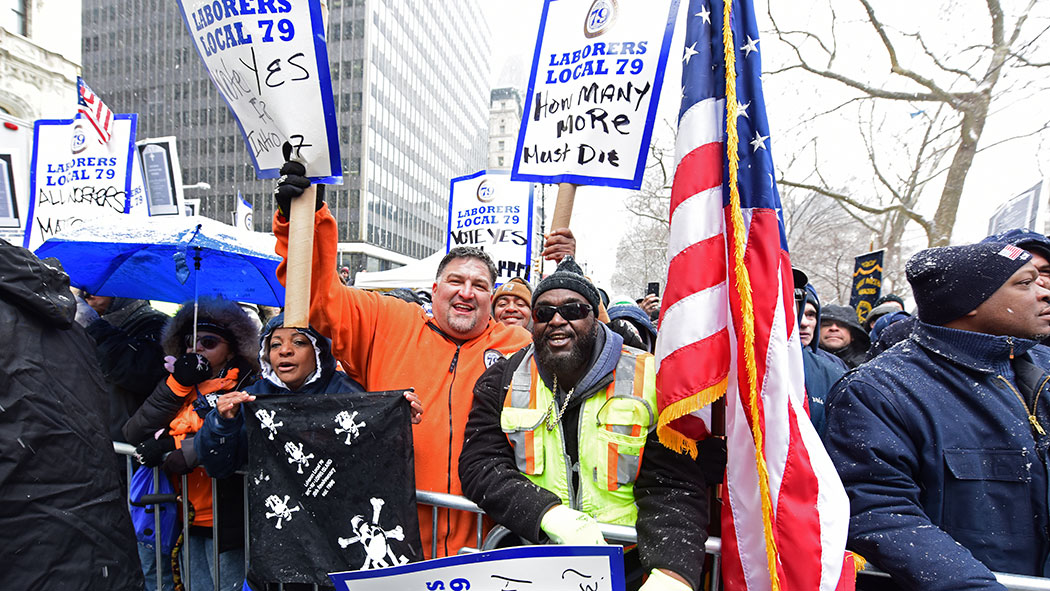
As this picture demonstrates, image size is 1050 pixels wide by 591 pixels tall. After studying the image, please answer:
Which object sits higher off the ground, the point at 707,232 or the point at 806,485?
the point at 707,232

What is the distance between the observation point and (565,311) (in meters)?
2.14

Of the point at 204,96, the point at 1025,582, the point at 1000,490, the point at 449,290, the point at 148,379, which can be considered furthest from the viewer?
the point at 204,96

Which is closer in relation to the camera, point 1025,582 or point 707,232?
point 1025,582

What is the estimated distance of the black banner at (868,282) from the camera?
805 centimetres

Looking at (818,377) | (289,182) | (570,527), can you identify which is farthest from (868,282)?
(289,182)

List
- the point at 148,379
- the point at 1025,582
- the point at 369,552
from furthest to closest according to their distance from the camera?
1. the point at 148,379
2. the point at 369,552
3. the point at 1025,582

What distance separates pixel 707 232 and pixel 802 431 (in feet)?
2.35

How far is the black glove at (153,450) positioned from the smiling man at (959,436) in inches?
117

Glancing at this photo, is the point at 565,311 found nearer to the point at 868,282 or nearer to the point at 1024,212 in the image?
the point at 1024,212

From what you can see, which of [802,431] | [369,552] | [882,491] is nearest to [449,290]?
[369,552]

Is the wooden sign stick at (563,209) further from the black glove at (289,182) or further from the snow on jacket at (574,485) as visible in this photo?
the black glove at (289,182)

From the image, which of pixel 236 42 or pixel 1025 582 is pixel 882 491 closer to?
pixel 1025 582

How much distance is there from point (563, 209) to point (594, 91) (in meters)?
0.67

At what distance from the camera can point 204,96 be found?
2421 inches
